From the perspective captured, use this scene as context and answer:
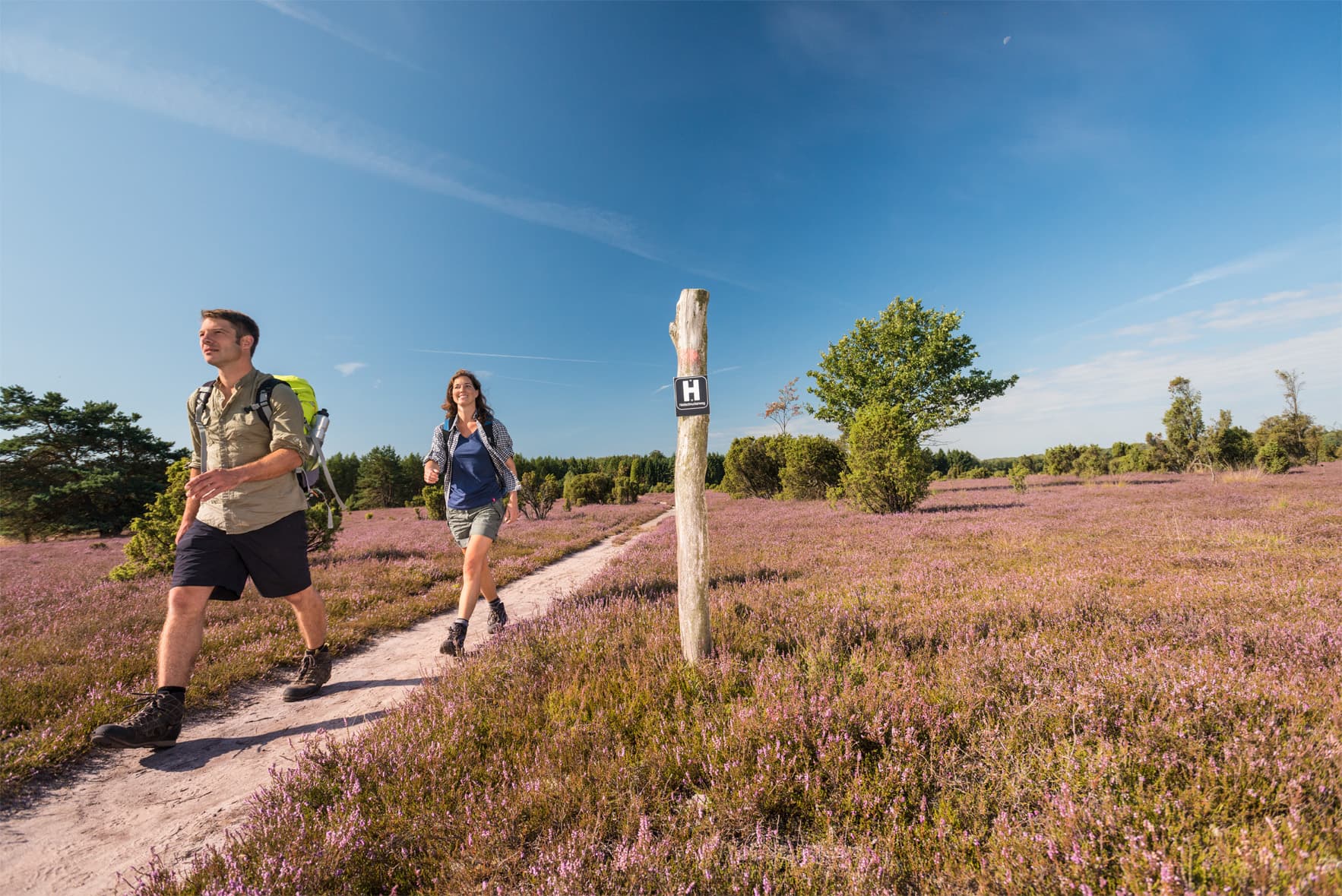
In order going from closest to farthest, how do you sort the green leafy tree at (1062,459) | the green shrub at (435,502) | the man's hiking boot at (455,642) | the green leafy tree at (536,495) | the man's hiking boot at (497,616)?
the man's hiking boot at (455,642) → the man's hiking boot at (497,616) → the green shrub at (435,502) → the green leafy tree at (536,495) → the green leafy tree at (1062,459)

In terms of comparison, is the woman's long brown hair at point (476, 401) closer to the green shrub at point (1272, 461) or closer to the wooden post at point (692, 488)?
the wooden post at point (692, 488)

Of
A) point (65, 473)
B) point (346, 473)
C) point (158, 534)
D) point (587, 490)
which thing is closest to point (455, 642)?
point (158, 534)

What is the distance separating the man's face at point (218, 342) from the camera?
3.56 metres

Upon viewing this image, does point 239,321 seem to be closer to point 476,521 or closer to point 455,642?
point 476,521

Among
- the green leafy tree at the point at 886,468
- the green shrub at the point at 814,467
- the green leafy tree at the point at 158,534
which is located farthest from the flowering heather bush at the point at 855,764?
the green shrub at the point at 814,467

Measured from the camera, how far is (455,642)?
464 centimetres

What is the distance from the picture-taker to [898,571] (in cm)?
666

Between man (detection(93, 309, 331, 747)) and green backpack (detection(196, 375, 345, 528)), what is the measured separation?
0.10ft

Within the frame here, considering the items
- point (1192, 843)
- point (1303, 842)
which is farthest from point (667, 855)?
point (1303, 842)

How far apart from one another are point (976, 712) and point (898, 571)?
424cm

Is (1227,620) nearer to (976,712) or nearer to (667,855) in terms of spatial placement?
(976,712)

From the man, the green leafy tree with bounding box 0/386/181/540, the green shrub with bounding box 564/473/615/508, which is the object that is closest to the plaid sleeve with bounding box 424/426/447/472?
the man

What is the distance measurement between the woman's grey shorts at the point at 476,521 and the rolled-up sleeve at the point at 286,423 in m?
1.62

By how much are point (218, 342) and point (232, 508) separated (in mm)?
1318
